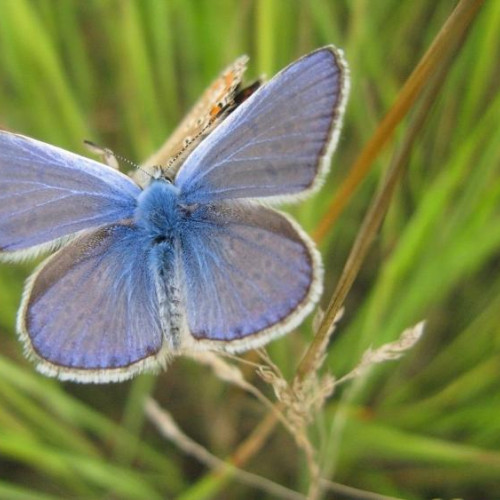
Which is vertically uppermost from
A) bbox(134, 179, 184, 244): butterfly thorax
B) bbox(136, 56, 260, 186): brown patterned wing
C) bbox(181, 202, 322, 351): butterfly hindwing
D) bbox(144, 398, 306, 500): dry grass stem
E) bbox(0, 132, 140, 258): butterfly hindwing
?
bbox(0, 132, 140, 258): butterfly hindwing

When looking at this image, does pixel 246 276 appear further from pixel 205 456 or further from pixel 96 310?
pixel 205 456

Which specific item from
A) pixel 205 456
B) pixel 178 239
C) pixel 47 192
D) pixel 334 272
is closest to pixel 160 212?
pixel 178 239

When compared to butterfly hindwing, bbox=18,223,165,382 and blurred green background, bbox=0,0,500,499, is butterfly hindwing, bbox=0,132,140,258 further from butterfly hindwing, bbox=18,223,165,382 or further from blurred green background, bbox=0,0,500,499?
blurred green background, bbox=0,0,500,499

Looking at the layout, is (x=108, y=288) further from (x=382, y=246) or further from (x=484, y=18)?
(x=484, y=18)

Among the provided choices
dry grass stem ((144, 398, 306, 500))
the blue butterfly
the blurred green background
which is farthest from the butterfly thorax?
the blurred green background

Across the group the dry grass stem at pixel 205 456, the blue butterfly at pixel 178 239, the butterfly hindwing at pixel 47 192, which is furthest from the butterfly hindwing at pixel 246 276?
the dry grass stem at pixel 205 456

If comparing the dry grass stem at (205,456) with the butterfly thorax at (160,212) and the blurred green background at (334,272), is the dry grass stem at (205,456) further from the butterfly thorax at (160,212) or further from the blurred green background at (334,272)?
the butterfly thorax at (160,212)

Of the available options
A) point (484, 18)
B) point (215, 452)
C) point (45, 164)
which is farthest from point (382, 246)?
point (45, 164)
